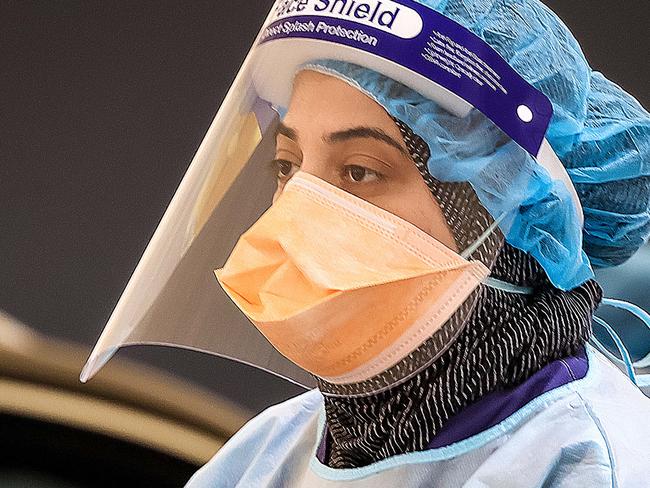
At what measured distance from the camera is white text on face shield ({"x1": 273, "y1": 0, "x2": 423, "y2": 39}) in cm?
76

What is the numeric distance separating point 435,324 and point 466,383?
7 centimetres

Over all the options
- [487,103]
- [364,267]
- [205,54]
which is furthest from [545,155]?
[205,54]

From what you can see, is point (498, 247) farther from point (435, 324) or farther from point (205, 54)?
point (205, 54)

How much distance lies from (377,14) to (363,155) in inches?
4.9

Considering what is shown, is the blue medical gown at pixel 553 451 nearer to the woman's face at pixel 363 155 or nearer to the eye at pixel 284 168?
the woman's face at pixel 363 155

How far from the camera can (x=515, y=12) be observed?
81 centimetres

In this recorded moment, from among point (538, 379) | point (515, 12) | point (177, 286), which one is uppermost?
point (515, 12)

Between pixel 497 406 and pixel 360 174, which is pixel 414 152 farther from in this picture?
pixel 497 406

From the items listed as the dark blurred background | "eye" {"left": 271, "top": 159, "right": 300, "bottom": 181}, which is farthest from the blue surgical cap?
the dark blurred background

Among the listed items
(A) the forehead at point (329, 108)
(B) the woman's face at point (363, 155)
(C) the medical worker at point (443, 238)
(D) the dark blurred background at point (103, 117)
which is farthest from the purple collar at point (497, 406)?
(D) the dark blurred background at point (103, 117)

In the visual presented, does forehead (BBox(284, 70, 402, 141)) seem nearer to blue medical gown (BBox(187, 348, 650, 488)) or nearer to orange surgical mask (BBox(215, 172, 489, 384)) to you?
orange surgical mask (BBox(215, 172, 489, 384))

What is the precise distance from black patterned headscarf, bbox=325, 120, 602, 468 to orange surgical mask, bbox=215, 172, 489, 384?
3cm

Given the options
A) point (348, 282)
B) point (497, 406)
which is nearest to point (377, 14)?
point (348, 282)

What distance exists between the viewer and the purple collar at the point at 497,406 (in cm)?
80
